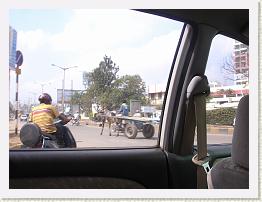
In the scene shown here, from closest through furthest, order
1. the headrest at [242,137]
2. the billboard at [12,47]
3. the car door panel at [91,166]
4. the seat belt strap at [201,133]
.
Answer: the headrest at [242,137] → the billboard at [12,47] → the car door panel at [91,166] → the seat belt strap at [201,133]

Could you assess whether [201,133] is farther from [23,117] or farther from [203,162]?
[23,117]

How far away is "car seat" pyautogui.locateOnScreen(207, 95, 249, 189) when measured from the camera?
1.37m

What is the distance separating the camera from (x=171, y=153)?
6.45ft

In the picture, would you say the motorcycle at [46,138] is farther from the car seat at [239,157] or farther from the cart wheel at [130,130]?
the car seat at [239,157]

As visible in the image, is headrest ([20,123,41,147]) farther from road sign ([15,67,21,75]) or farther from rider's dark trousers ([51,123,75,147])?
road sign ([15,67,21,75])

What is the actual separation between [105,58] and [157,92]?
31cm

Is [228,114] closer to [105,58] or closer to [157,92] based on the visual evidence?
[157,92]

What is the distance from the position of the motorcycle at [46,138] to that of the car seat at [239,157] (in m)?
0.74

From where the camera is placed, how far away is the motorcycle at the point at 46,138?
188cm

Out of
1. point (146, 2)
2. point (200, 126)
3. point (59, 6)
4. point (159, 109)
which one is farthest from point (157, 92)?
point (59, 6)

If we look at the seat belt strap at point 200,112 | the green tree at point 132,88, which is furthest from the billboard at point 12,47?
the seat belt strap at point 200,112

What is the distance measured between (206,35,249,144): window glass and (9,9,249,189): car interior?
0.03m

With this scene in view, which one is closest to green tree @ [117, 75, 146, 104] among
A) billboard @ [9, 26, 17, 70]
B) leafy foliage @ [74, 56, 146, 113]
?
leafy foliage @ [74, 56, 146, 113]

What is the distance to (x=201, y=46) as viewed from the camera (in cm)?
194
